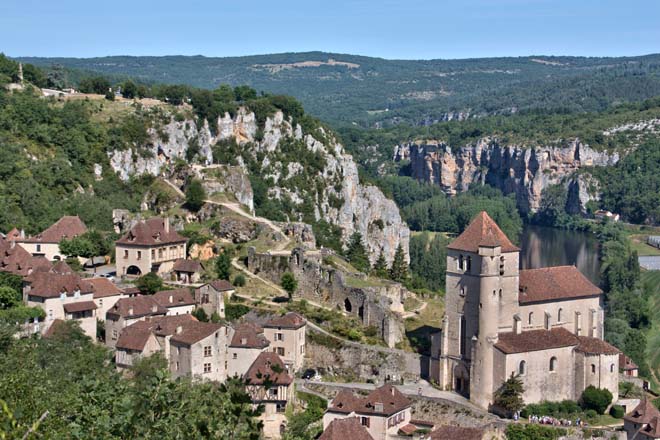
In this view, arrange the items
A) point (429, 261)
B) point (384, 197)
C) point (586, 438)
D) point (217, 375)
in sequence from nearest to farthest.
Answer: point (586, 438), point (217, 375), point (429, 261), point (384, 197)

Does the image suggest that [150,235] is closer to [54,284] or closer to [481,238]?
[54,284]

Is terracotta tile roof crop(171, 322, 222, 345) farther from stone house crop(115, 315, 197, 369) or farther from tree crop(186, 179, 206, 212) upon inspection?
tree crop(186, 179, 206, 212)

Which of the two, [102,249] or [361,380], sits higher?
[102,249]

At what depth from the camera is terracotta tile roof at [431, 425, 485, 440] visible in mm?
49094

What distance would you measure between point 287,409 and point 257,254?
1895 cm

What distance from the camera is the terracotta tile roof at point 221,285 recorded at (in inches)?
2480

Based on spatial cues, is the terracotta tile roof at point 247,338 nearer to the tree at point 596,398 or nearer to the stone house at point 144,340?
the stone house at point 144,340

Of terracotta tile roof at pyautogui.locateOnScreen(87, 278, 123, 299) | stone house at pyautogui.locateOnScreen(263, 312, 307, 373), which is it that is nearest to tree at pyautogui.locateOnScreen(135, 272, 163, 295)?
terracotta tile roof at pyautogui.locateOnScreen(87, 278, 123, 299)

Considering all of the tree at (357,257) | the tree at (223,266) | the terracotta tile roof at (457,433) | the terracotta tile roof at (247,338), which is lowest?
the terracotta tile roof at (457,433)

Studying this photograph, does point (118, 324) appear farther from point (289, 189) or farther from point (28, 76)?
point (28, 76)

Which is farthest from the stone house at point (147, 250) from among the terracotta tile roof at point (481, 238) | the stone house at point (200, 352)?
the terracotta tile roof at point (481, 238)

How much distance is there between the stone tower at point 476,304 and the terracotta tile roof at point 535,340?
2.15ft

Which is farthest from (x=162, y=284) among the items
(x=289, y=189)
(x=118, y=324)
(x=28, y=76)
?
(x=28, y=76)

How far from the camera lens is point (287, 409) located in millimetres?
52750
